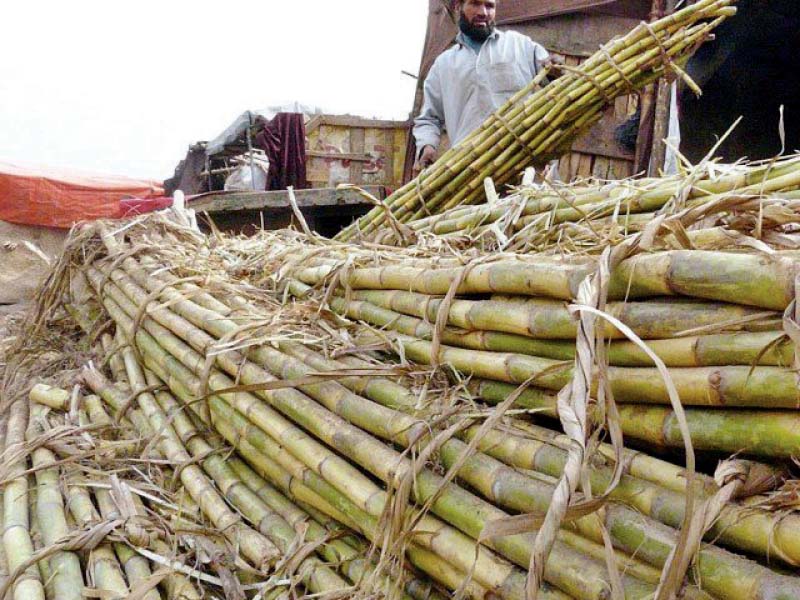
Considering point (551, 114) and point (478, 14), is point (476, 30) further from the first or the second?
point (551, 114)

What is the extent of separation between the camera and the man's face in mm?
4211

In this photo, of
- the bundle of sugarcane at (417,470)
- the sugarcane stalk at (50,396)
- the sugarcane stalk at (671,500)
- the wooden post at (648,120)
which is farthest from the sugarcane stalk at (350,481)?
the wooden post at (648,120)

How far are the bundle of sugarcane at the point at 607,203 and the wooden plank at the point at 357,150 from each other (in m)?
5.09

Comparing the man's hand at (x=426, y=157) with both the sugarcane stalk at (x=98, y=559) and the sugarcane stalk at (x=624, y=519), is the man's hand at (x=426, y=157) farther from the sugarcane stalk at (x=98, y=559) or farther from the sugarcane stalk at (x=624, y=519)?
the sugarcane stalk at (x=624, y=519)

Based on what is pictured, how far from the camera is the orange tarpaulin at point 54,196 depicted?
24.8 feet

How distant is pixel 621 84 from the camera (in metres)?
2.64

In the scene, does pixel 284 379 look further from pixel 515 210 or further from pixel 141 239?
pixel 141 239

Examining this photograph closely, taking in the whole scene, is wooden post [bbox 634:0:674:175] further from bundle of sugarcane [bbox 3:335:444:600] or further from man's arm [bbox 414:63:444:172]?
bundle of sugarcane [bbox 3:335:444:600]

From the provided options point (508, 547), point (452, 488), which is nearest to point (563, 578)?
point (508, 547)

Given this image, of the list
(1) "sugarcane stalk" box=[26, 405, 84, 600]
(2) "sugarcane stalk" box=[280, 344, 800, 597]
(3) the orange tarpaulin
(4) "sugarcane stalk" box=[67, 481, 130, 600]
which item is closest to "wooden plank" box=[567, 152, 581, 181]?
(3) the orange tarpaulin

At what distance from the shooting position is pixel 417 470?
0.97 meters

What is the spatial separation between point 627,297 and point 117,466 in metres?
1.23

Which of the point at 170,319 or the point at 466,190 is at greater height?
the point at 466,190

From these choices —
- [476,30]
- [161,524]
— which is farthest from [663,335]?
[476,30]
